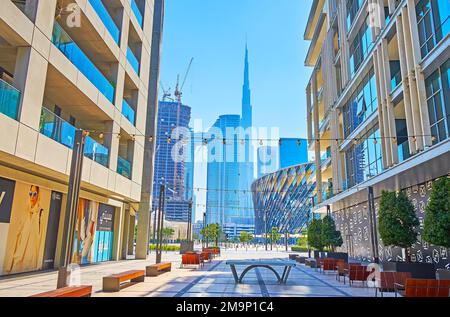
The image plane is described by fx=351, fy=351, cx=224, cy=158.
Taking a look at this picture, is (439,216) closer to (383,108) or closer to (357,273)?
(357,273)

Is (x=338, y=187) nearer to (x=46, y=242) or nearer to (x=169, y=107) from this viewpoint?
(x=46, y=242)

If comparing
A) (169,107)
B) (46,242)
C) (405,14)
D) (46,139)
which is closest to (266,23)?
(405,14)

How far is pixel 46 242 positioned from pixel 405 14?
2019 cm

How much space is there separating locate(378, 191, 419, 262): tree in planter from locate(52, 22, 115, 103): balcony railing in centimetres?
1515

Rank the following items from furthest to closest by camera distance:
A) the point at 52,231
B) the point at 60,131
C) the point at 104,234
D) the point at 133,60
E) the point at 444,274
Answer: the point at 133,60 → the point at 104,234 → the point at 52,231 → the point at 60,131 → the point at 444,274

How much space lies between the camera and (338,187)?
28562mm

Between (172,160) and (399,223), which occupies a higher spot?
(172,160)

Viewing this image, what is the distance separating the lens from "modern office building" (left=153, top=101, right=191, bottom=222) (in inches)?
4380

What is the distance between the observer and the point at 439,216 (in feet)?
38.4

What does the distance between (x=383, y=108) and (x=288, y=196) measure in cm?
7694

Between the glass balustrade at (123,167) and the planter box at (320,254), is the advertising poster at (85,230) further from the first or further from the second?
the planter box at (320,254)

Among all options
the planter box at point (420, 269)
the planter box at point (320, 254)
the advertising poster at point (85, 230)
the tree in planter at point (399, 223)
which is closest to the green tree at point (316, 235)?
the planter box at point (320, 254)

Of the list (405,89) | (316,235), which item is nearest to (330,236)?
(316,235)

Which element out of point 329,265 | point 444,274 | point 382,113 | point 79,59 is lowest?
point 329,265
